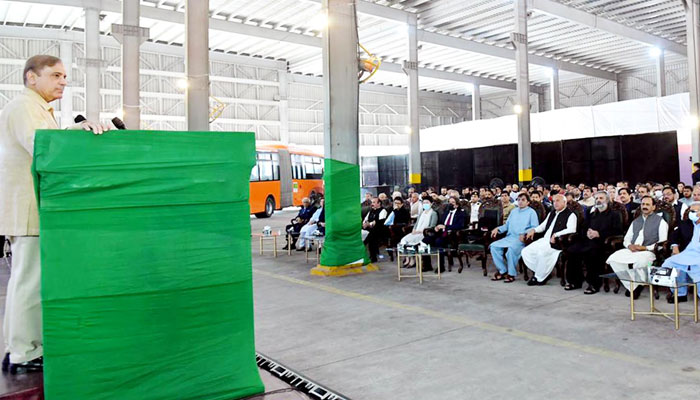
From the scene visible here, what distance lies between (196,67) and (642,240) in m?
7.25

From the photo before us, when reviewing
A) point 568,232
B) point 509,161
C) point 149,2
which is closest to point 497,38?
point 509,161

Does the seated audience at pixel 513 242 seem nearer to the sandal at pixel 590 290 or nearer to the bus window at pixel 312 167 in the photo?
the sandal at pixel 590 290

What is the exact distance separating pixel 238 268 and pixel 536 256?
17.9ft

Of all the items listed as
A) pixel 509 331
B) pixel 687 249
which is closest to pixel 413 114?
pixel 687 249

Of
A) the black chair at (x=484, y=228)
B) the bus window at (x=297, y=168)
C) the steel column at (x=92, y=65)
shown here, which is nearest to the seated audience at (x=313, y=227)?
the black chair at (x=484, y=228)

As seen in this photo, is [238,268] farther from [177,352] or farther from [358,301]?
[358,301]

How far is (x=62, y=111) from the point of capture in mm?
22312

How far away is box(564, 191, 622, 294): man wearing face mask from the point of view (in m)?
6.51

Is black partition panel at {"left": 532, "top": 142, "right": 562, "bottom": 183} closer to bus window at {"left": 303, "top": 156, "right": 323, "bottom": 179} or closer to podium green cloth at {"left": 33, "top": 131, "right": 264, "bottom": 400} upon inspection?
bus window at {"left": 303, "top": 156, "right": 323, "bottom": 179}

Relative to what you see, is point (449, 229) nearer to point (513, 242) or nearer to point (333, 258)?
point (513, 242)

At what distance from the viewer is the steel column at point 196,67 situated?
29.6 ft

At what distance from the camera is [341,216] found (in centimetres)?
830

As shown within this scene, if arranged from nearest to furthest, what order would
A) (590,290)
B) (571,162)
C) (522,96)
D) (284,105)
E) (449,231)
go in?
(590,290) → (449,231) → (522,96) → (571,162) → (284,105)

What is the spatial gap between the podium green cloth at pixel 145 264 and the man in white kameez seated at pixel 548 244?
5.21m
